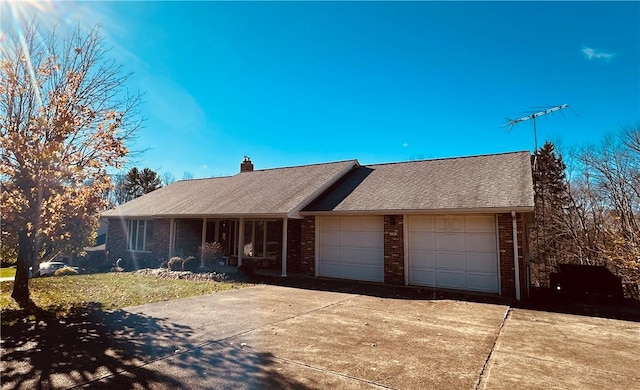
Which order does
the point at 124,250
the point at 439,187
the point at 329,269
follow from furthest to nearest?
the point at 124,250
the point at 329,269
the point at 439,187

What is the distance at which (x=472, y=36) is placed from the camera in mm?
10922

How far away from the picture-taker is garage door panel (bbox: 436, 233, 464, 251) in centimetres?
1128

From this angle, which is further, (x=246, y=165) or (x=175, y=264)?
(x=246, y=165)

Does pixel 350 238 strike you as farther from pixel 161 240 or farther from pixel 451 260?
pixel 161 240

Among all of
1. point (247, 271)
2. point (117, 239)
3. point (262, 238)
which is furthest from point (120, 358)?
point (117, 239)

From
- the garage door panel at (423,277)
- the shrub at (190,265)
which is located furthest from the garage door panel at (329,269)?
the shrub at (190,265)

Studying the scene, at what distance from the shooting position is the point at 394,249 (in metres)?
12.2

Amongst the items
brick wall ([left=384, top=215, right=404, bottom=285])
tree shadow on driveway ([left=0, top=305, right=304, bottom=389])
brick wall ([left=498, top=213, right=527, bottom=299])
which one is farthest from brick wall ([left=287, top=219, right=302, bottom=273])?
tree shadow on driveway ([left=0, top=305, right=304, bottom=389])

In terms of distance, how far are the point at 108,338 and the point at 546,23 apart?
43.5 ft

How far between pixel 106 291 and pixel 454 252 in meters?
10.9

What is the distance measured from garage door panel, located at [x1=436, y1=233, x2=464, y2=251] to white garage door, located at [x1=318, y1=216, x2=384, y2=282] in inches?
78.0

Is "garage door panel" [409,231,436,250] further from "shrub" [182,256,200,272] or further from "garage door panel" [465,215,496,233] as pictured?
"shrub" [182,256,200,272]

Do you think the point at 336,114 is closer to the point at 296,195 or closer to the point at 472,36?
the point at 296,195

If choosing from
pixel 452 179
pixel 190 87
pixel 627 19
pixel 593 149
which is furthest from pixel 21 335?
pixel 593 149
